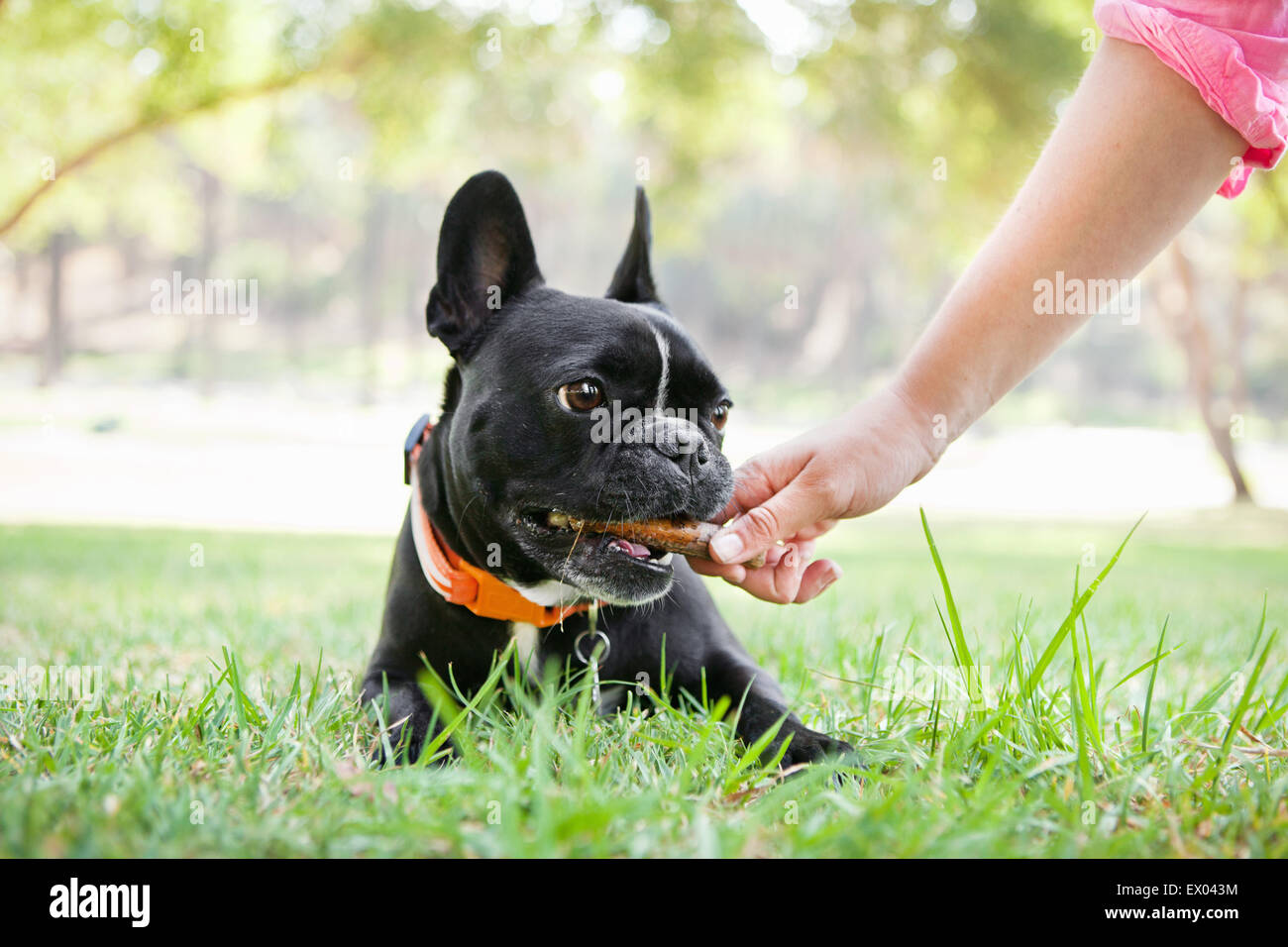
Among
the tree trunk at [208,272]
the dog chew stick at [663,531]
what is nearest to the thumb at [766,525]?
the dog chew stick at [663,531]

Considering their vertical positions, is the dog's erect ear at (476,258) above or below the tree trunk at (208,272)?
below

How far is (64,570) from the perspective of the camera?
6273 mm

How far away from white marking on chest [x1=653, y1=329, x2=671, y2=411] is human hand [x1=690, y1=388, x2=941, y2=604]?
1.12 ft

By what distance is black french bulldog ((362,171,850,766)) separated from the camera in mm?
2293

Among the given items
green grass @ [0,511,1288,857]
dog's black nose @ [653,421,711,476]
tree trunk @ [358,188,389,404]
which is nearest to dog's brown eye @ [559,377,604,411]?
dog's black nose @ [653,421,711,476]

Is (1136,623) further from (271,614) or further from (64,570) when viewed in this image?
(64,570)

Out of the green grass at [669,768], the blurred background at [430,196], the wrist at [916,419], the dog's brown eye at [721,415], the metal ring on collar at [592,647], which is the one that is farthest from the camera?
the blurred background at [430,196]

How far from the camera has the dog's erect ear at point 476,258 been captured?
268 cm

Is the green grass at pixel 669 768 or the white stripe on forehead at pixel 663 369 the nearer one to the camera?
the green grass at pixel 669 768

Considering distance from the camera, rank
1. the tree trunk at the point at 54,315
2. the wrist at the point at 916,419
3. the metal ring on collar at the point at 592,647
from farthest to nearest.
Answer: the tree trunk at the point at 54,315
the metal ring on collar at the point at 592,647
the wrist at the point at 916,419

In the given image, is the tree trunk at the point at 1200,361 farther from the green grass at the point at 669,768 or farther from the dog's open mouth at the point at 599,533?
the dog's open mouth at the point at 599,533

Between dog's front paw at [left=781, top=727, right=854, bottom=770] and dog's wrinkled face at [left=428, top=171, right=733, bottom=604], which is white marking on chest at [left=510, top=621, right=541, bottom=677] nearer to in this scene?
dog's wrinkled face at [left=428, top=171, right=733, bottom=604]
